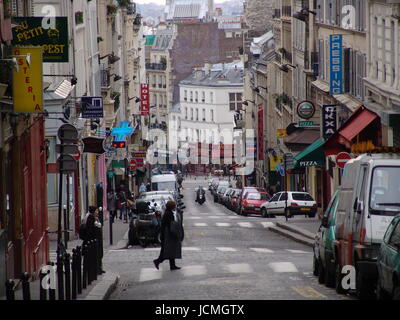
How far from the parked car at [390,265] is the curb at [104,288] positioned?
15.3ft

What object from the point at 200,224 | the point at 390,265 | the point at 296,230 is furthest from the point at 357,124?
the point at 390,265

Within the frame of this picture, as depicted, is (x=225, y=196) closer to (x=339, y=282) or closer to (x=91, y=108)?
(x=91, y=108)

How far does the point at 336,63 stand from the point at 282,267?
22365 millimetres

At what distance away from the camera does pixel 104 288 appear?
18.5 m

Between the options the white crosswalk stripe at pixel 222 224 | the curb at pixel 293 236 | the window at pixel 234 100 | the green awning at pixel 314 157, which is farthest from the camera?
the window at pixel 234 100

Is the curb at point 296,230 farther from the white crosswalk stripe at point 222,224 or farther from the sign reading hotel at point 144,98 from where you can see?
the sign reading hotel at point 144,98

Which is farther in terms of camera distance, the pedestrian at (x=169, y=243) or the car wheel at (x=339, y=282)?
the pedestrian at (x=169, y=243)

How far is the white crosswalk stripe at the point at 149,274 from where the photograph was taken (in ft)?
71.6

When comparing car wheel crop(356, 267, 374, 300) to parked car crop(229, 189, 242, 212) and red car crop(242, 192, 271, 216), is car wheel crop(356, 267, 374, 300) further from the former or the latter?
parked car crop(229, 189, 242, 212)

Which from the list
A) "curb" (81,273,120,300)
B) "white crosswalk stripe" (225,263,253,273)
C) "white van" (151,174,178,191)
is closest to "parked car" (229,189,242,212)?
"white van" (151,174,178,191)

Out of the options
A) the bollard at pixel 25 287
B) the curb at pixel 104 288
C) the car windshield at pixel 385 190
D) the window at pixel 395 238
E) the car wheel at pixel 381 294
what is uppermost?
the car windshield at pixel 385 190

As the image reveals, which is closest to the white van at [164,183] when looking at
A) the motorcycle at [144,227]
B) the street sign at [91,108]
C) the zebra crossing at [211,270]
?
the street sign at [91,108]

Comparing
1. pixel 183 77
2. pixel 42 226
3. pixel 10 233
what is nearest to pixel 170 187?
pixel 42 226
